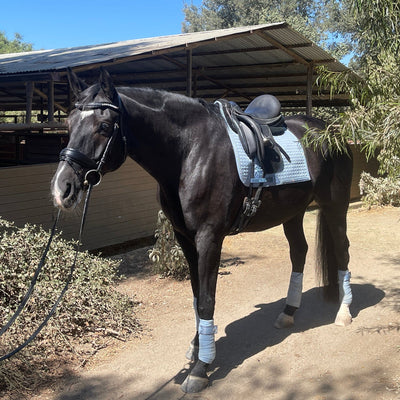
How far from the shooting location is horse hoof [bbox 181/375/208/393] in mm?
3177

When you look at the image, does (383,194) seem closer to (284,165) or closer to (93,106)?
(284,165)

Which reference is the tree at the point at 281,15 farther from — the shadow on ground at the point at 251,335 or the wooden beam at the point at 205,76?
the shadow on ground at the point at 251,335

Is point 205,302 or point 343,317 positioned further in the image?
point 343,317

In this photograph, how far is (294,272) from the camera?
438 centimetres

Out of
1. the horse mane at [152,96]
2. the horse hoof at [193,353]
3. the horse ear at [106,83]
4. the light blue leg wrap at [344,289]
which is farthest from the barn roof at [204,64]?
the light blue leg wrap at [344,289]

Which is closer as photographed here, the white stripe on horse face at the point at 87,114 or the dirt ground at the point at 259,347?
the white stripe on horse face at the point at 87,114

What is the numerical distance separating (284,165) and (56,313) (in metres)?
2.31

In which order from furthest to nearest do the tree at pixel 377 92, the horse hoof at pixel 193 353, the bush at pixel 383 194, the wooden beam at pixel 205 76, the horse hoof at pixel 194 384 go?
the bush at pixel 383 194
the wooden beam at pixel 205 76
the horse hoof at pixel 193 353
the horse hoof at pixel 194 384
the tree at pixel 377 92

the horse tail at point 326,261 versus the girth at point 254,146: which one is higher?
the girth at point 254,146

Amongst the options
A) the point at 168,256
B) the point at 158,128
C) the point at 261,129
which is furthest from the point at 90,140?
the point at 168,256

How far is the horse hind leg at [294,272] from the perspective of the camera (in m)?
4.29

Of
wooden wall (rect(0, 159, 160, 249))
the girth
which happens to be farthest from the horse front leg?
wooden wall (rect(0, 159, 160, 249))

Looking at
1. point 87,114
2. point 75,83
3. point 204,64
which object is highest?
point 204,64

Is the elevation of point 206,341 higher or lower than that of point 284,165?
lower
